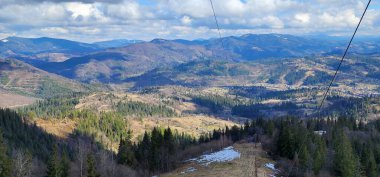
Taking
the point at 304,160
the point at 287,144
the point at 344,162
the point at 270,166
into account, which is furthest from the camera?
the point at 287,144

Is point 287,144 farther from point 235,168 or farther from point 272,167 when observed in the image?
point 235,168

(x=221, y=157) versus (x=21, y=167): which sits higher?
(x=21, y=167)

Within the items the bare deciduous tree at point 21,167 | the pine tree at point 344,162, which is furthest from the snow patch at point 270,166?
the bare deciduous tree at point 21,167

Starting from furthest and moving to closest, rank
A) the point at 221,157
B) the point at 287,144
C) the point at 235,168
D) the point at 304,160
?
the point at 221,157, the point at 287,144, the point at 304,160, the point at 235,168

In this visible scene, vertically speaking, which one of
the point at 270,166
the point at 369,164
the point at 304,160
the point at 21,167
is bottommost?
the point at 369,164

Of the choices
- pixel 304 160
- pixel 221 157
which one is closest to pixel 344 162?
pixel 304 160

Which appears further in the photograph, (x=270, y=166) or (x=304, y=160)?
(x=270, y=166)

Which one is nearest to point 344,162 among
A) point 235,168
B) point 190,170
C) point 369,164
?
point 369,164

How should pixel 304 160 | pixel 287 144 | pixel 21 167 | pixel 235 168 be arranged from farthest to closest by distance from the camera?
pixel 287 144 < pixel 304 160 < pixel 235 168 < pixel 21 167

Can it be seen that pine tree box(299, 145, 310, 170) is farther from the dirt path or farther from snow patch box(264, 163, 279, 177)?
the dirt path

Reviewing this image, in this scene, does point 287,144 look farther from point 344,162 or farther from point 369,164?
point 369,164

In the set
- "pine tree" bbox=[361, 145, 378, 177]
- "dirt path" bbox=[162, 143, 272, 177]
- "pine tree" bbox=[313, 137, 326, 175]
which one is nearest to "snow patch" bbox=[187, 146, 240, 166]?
"dirt path" bbox=[162, 143, 272, 177]
